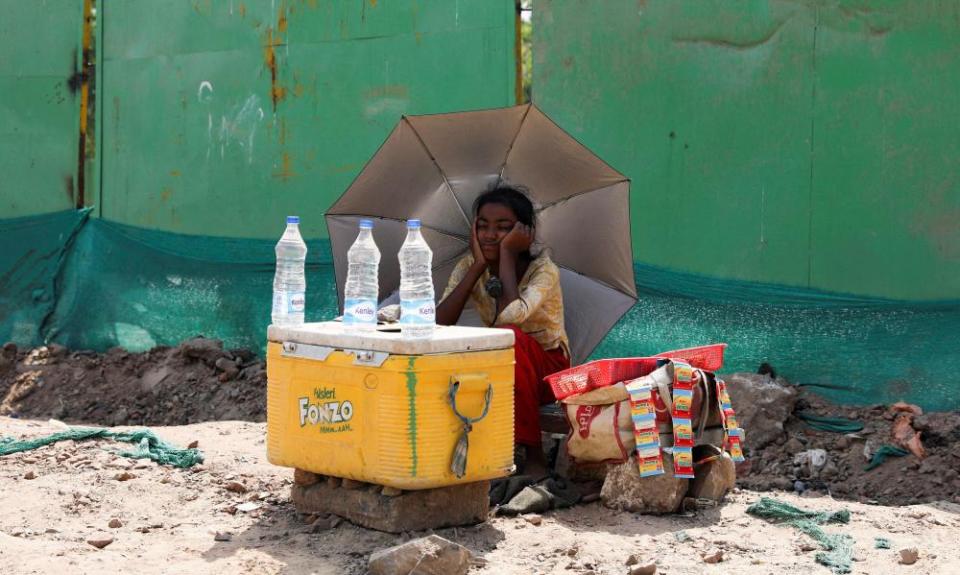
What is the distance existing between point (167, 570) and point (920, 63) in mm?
4457

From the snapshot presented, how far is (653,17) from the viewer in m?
6.66

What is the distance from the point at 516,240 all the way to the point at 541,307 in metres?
0.34

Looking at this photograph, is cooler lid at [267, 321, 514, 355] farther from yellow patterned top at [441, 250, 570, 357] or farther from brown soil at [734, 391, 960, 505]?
brown soil at [734, 391, 960, 505]

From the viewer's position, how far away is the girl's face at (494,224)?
552 centimetres

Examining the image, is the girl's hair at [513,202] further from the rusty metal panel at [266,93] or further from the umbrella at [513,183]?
the rusty metal panel at [266,93]

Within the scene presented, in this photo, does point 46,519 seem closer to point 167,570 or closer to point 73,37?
point 167,570

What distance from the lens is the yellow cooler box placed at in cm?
415

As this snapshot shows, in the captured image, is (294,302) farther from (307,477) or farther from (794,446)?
(794,446)

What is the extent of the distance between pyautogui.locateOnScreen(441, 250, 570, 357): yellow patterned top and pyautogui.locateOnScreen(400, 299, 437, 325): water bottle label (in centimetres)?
98

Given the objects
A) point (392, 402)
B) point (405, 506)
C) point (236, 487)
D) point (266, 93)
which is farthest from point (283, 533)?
point (266, 93)

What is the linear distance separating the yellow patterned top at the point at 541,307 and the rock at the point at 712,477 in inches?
34.0

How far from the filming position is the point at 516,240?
5438 mm

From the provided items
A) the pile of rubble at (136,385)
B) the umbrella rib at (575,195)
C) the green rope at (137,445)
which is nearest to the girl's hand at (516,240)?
the umbrella rib at (575,195)

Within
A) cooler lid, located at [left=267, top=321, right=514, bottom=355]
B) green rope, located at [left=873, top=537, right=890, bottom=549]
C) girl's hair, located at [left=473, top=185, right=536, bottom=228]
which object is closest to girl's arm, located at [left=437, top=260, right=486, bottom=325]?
girl's hair, located at [left=473, top=185, right=536, bottom=228]
